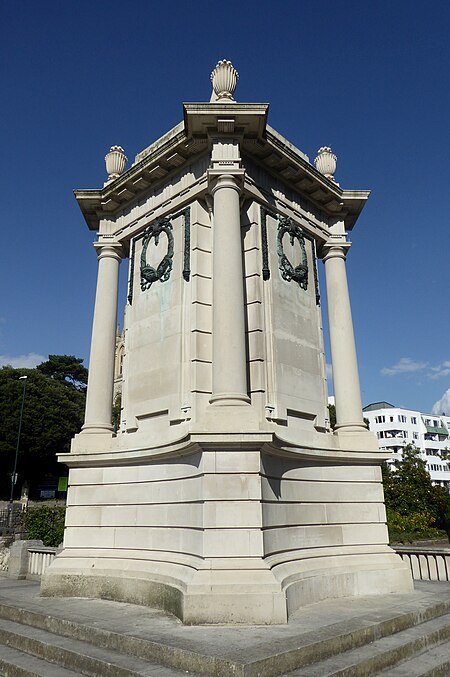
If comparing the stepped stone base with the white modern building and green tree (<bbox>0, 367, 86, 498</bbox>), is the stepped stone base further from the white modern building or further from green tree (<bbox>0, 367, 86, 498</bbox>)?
the white modern building

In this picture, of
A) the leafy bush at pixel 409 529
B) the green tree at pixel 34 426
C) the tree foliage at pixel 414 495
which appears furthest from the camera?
the green tree at pixel 34 426

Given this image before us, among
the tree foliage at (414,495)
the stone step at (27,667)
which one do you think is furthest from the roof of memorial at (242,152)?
the tree foliage at (414,495)

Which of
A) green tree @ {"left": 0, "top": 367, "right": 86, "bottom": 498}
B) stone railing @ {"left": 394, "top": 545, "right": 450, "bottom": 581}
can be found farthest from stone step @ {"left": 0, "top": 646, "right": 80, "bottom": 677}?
green tree @ {"left": 0, "top": 367, "right": 86, "bottom": 498}

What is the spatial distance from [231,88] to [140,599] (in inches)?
445

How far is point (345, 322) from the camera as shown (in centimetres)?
1401

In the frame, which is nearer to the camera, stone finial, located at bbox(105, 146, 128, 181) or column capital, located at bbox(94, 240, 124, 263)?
column capital, located at bbox(94, 240, 124, 263)

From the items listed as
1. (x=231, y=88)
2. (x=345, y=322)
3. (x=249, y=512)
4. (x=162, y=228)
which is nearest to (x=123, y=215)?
(x=162, y=228)

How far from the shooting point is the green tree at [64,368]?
3725 inches

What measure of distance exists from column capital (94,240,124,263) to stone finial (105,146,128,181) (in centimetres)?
208

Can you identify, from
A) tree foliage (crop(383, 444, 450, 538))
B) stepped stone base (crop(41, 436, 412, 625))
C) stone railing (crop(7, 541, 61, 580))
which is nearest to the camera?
stepped stone base (crop(41, 436, 412, 625))

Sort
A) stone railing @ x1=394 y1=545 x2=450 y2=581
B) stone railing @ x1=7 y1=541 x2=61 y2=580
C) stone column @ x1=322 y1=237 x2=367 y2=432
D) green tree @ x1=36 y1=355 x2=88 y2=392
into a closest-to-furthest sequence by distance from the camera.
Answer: stone railing @ x1=394 y1=545 x2=450 y2=581 < stone column @ x1=322 y1=237 x2=367 y2=432 < stone railing @ x1=7 y1=541 x2=61 y2=580 < green tree @ x1=36 y1=355 x2=88 y2=392

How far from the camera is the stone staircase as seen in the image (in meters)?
→ 6.19

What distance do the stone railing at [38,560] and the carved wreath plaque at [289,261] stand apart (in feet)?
32.4

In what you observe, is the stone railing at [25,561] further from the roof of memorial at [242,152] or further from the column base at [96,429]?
→ the roof of memorial at [242,152]
